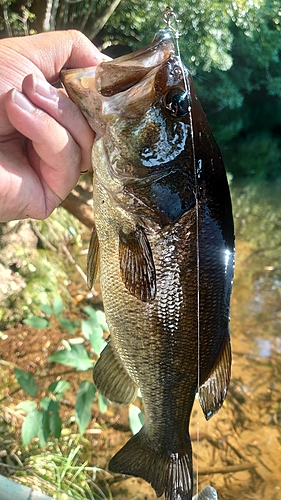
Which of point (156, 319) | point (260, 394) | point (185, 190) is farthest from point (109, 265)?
point (260, 394)

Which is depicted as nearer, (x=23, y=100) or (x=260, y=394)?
(x=23, y=100)

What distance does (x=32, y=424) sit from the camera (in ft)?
7.09

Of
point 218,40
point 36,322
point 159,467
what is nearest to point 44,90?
point 159,467

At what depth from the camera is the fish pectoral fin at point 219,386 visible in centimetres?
143

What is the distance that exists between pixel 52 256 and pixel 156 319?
3.04m

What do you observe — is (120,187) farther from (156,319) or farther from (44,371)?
(44,371)

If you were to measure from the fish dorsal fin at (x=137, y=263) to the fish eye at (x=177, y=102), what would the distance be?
360 mm

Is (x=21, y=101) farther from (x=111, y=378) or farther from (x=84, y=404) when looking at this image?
(x=84, y=404)

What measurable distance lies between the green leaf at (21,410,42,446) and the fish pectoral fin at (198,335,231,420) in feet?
3.58

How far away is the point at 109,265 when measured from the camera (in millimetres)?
1394

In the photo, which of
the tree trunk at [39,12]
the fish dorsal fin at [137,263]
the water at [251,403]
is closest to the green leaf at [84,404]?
the fish dorsal fin at [137,263]

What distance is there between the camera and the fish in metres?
1.22

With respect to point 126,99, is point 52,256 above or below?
below

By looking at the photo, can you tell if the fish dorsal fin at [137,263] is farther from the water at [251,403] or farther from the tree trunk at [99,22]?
the tree trunk at [99,22]
